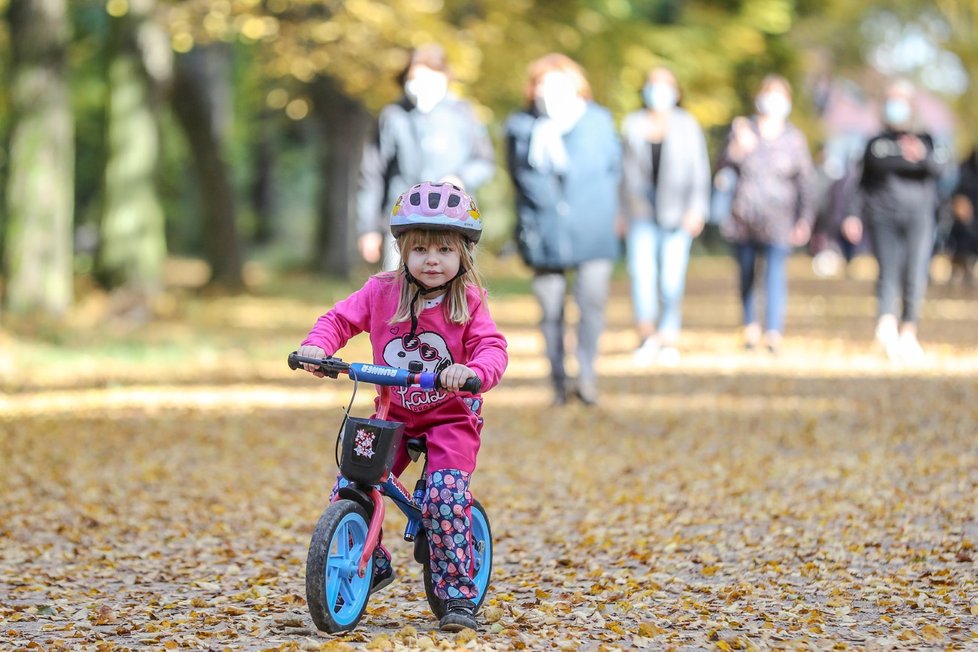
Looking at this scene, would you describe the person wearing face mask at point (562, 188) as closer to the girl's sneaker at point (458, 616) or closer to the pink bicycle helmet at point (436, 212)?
the pink bicycle helmet at point (436, 212)

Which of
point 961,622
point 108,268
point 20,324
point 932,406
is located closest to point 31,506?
point 961,622

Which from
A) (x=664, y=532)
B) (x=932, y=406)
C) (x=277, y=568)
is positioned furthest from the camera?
(x=932, y=406)

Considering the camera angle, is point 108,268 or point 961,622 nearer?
point 961,622

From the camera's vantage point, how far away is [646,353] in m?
15.2

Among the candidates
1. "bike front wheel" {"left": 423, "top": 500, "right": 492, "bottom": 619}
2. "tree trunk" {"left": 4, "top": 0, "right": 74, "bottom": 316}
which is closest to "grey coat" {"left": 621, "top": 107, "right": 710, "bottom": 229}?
"tree trunk" {"left": 4, "top": 0, "right": 74, "bottom": 316}

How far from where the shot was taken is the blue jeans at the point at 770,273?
1502 centimetres

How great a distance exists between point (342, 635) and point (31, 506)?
374 cm

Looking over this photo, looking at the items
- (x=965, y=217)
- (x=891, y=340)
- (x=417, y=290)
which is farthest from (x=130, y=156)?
(x=417, y=290)

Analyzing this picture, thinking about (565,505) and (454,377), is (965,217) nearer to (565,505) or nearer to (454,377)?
(565,505)

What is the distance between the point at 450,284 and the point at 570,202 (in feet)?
19.1

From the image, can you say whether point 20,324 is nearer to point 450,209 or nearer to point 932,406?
point 932,406

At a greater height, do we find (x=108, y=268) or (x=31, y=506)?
(x=108, y=268)

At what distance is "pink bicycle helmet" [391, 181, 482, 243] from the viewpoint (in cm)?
544

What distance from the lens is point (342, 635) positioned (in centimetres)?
542
